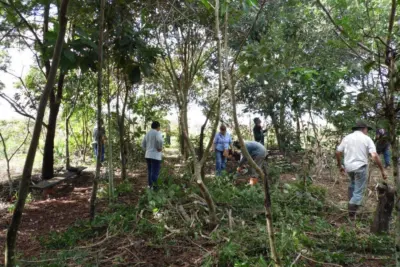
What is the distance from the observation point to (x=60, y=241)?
16.0 ft

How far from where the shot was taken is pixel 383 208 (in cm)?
428

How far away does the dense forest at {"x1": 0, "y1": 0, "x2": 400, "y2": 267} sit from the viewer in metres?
2.80

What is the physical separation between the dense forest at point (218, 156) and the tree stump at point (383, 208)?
17mm

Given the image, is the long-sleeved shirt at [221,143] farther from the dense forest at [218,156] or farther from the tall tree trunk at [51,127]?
the tall tree trunk at [51,127]

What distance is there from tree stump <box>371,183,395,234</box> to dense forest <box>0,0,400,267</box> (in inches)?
0.7

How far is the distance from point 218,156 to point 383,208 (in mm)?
5095

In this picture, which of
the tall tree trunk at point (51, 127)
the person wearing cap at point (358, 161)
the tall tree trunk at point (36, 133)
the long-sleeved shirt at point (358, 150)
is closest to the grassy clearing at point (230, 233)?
the person wearing cap at point (358, 161)

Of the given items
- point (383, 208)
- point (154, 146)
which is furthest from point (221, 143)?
point (383, 208)

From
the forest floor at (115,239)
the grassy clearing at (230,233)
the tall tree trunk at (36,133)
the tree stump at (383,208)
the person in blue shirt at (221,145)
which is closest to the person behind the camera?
the tall tree trunk at (36,133)

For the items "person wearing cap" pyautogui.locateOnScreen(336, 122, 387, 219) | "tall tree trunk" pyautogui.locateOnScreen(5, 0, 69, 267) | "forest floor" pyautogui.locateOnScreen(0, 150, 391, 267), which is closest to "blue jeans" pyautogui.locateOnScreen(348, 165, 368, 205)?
"person wearing cap" pyautogui.locateOnScreen(336, 122, 387, 219)

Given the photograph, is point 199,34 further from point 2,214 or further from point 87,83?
point 2,214

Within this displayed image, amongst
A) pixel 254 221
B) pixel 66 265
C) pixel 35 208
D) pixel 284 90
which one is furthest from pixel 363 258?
pixel 284 90

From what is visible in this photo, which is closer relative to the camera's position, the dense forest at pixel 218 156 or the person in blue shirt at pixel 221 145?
the dense forest at pixel 218 156

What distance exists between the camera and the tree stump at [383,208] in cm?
422
